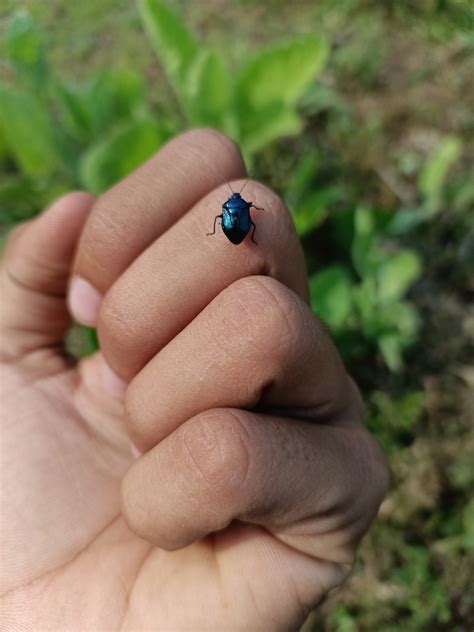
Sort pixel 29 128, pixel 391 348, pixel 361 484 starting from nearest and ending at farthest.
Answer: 1. pixel 361 484
2. pixel 391 348
3. pixel 29 128

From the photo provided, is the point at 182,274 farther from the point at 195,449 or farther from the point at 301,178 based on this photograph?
the point at 301,178

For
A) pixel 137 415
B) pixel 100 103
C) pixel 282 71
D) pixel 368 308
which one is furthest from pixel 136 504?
pixel 100 103

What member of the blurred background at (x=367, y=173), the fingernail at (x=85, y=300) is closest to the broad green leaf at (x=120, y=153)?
the blurred background at (x=367, y=173)

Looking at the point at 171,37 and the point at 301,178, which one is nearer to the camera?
the point at 171,37

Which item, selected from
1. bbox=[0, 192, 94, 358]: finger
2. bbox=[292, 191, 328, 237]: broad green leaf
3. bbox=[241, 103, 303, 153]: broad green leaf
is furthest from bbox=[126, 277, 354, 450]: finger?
bbox=[241, 103, 303, 153]: broad green leaf

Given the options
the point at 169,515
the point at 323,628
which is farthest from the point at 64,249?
the point at 323,628

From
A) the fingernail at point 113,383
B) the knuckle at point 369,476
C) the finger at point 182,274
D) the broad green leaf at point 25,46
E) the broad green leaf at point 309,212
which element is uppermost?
the broad green leaf at point 25,46

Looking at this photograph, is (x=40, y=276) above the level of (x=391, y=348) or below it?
above

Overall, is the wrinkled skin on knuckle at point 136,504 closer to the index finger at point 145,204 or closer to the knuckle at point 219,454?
the knuckle at point 219,454
